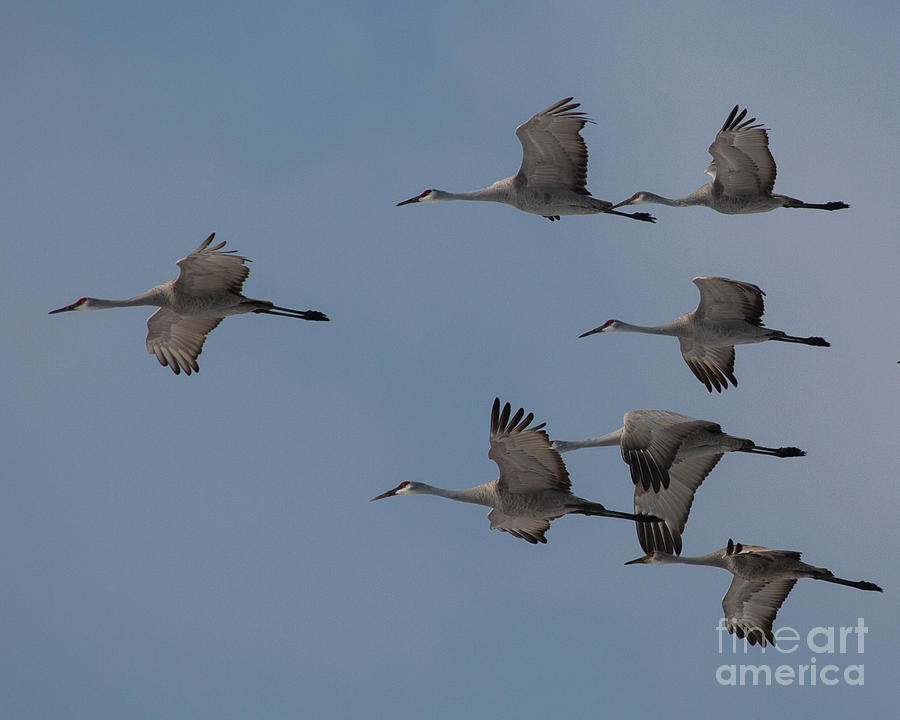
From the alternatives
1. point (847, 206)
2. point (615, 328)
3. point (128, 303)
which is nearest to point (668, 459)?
point (615, 328)

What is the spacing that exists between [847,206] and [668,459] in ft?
17.6

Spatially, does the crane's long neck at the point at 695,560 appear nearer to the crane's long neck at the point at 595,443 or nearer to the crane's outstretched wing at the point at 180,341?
the crane's long neck at the point at 595,443

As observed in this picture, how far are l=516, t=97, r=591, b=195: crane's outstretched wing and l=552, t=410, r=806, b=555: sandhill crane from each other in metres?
3.22

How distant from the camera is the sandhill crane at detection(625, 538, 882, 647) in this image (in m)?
16.3

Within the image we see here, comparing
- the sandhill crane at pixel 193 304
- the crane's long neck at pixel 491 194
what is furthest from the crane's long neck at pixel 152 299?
the crane's long neck at pixel 491 194

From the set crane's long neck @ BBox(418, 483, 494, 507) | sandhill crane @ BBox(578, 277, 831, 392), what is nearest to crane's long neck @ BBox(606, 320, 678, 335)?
sandhill crane @ BBox(578, 277, 831, 392)

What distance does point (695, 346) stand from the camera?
19.5m

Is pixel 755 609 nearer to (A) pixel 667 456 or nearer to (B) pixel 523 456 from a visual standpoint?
(A) pixel 667 456

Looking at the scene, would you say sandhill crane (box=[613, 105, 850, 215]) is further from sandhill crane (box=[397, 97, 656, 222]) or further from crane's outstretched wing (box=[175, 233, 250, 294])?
crane's outstretched wing (box=[175, 233, 250, 294])

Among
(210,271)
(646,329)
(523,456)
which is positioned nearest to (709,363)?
(646,329)

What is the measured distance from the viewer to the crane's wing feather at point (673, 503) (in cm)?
1811

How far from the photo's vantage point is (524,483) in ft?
51.4

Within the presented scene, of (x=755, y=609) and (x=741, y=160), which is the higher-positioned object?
(x=741, y=160)

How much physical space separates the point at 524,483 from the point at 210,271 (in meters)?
4.73
